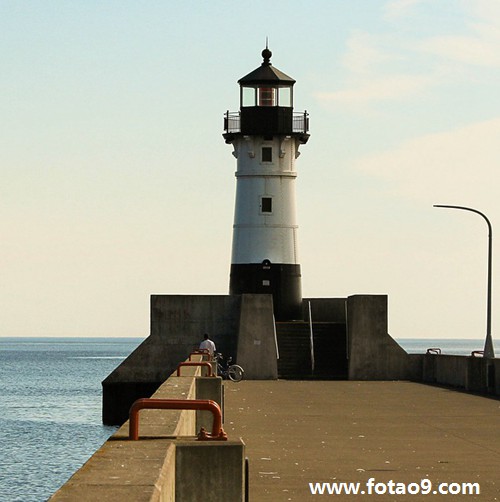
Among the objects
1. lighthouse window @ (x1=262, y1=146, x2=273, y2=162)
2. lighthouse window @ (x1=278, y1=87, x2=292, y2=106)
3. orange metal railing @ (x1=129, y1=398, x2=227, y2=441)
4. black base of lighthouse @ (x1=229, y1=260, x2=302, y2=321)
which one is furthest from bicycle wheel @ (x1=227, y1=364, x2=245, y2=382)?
orange metal railing @ (x1=129, y1=398, x2=227, y2=441)

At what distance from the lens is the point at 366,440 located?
2258 centimetres

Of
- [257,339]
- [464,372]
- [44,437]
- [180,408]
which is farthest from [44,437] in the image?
[180,408]

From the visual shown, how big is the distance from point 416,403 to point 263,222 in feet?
75.5

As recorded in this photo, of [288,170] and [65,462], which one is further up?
[288,170]

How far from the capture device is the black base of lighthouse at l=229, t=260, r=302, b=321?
54.1 metres

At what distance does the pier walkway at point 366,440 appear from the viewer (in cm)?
1692

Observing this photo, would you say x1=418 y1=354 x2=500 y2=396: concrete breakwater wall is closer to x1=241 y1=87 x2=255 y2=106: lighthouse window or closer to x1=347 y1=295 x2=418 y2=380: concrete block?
x1=347 y1=295 x2=418 y2=380: concrete block

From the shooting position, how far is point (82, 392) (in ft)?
302

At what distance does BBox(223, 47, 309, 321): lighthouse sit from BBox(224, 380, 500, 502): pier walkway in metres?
16.3

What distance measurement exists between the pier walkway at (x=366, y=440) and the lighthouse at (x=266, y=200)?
641 inches

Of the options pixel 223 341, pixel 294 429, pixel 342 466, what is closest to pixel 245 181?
pixel 223 341

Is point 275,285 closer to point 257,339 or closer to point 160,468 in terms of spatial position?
point 257,339

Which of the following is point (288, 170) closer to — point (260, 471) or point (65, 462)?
point (65, 462)

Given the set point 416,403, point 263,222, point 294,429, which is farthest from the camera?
point 263,222
